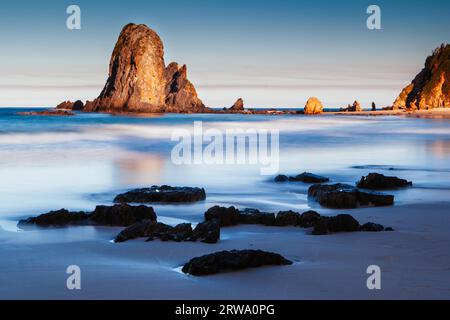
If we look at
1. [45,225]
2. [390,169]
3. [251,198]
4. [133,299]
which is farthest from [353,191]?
[390,169]

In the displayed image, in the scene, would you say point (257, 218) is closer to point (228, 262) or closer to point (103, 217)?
point (103, 217)

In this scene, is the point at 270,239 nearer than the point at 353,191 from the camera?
Yes

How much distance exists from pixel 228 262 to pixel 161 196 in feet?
14.9

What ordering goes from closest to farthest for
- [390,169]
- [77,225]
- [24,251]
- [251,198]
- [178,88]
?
[24,251] < [77,225] < [251,198] < [390,169] < [178,88]

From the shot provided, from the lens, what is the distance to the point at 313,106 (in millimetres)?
115125

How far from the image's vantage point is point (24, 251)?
7340 mm

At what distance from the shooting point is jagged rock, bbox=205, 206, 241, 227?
860cm

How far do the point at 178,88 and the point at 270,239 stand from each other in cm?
14310

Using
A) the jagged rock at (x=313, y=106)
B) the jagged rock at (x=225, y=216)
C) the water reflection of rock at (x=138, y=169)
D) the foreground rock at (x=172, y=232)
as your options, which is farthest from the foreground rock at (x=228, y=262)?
the jagged rock at (x=313, y=106)

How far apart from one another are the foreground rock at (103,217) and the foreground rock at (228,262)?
2384 mm

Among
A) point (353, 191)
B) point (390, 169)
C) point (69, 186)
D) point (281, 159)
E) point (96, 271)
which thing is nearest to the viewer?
point (96, 271)

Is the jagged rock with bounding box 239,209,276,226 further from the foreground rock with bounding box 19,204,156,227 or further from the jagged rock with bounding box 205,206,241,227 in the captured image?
the foreground rock with bounding box 19,204,156,227

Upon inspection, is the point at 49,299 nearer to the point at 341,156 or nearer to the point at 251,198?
the point at 251,198

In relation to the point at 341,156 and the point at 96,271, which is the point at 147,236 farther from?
the point at 341,156
